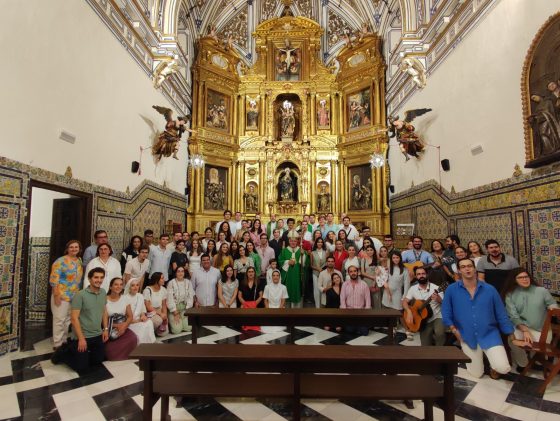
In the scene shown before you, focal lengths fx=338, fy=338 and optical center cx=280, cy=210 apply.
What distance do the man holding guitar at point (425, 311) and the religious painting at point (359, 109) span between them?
8.72m

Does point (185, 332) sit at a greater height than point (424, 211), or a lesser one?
lesser

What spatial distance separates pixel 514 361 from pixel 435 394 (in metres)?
2.18

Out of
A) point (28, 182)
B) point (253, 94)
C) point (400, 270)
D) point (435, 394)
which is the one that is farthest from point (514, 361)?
point (253, 94)

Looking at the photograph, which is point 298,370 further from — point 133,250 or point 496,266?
point 133,250

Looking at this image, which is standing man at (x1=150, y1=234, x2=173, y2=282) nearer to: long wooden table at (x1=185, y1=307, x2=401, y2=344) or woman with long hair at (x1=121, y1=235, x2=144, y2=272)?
woman with long hair at (x1=121, y1=235, x2=144, y2=272)

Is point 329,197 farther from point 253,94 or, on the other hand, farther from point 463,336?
point 463,336

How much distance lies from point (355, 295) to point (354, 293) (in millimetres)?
34

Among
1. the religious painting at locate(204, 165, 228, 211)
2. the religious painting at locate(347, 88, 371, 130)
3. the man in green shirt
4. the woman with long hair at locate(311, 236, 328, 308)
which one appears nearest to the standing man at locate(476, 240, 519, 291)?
the woman with long hair at locate(311, 236, 328, 308)

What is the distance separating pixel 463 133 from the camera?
643 centimetres

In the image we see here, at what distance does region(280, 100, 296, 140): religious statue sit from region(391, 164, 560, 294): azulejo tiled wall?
7369 mm

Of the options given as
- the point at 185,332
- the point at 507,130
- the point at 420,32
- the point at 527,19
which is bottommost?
the point at 185,332

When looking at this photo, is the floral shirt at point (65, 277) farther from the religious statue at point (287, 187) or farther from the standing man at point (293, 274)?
the religious statue at point (287, 187)

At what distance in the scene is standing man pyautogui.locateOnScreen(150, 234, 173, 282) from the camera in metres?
6.05

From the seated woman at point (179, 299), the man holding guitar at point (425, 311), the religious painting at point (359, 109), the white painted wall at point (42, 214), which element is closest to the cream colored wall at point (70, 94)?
the white painted wall at point (42, 214)
